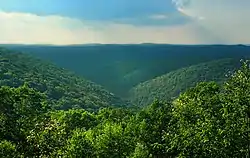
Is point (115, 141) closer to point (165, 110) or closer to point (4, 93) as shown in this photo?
point (165, 110)

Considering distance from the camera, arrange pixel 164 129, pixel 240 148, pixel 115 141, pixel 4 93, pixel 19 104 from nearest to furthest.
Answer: pixel 240 148, pixel 115 141, pixel 164 129, pixel 19 104, pixel 4 93

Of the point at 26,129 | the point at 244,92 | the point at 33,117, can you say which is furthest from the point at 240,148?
the point at 33,117

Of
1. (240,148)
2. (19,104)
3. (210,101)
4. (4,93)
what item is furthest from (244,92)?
(4,93)

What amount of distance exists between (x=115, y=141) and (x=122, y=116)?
49084 millimetres

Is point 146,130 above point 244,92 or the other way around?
the other way around

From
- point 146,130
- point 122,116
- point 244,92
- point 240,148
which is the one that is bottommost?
point 122,116

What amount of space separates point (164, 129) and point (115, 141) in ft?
32.8

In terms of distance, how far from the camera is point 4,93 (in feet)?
229

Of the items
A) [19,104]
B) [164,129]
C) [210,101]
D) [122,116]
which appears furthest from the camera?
[122,116]

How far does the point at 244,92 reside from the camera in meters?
35.9

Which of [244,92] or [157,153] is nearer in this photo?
[244,92]

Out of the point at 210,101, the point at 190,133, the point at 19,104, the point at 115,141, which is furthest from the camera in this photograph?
the point at 19,104

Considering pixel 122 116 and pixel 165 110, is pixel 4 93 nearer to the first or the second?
pixel 165 110

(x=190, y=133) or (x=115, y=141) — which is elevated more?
(x=190, y=133)
